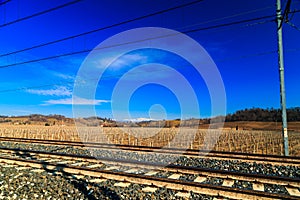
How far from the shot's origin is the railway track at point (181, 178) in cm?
561

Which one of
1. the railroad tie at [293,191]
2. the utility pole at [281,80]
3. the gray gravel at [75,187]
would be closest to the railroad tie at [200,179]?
the gray gravel at [75,187]

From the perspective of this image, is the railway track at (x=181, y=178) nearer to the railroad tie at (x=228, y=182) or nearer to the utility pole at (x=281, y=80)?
the railroad tie at (x=228, y=182)

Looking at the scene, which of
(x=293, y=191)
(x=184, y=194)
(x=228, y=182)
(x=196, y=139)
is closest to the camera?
(x=184, y=194)

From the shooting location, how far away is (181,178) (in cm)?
723

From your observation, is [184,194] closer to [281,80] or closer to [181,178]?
[181,178]

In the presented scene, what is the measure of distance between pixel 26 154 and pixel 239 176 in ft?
31.1

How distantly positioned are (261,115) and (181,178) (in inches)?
3398

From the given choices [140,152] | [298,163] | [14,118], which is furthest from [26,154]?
[14,118]

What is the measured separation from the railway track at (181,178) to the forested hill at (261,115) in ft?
262

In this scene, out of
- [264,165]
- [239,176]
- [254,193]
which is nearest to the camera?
[254,193]

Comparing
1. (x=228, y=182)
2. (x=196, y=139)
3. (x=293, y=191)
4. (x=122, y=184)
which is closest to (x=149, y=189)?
(x=122, y=184)

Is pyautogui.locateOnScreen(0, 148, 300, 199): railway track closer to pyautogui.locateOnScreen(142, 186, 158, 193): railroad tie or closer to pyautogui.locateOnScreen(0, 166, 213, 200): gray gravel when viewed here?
pyautogui.locateOnScreen(142, 186, 158, 193): railroad tie

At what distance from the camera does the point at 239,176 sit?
7.05 meters

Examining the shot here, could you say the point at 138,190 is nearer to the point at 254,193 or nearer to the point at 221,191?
the point at 221,191
